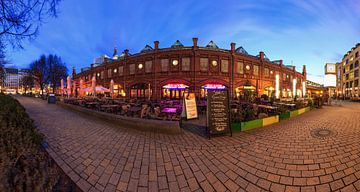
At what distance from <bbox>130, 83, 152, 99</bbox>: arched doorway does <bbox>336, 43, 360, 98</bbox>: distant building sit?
5758cm

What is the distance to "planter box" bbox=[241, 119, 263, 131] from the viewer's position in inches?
258

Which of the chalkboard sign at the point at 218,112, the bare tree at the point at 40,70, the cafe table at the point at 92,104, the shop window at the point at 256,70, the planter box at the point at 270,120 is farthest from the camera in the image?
the bare tree at the point at 40,70

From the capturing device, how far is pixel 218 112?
5789 mm

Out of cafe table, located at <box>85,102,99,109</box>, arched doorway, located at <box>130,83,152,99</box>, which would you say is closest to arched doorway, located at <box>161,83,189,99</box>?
arched doorway, located at <box>130,83,152,99</box>

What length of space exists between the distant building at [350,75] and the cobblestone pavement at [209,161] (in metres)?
59.9

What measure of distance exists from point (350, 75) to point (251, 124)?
71498 mm

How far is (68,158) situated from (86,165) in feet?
2.38

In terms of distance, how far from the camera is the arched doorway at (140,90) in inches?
961

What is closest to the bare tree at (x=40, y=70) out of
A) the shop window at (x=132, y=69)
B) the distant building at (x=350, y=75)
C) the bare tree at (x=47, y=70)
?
the bare tree at (x=47, y=70)

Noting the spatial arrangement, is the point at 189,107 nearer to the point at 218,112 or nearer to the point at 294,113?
the point at 218,112

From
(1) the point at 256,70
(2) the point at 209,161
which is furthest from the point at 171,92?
(2) the point at 209,161

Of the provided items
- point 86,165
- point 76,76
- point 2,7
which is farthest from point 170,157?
point 76,76

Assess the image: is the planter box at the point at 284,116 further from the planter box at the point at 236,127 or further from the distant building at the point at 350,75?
the distant building at the point at 350,75

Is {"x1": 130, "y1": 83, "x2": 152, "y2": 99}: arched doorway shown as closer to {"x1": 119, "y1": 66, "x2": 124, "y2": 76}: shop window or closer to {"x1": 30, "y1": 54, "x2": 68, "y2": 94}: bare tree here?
{"x1": 119, "y1": 66, "x2": 124, "y2": 76}: shop window
